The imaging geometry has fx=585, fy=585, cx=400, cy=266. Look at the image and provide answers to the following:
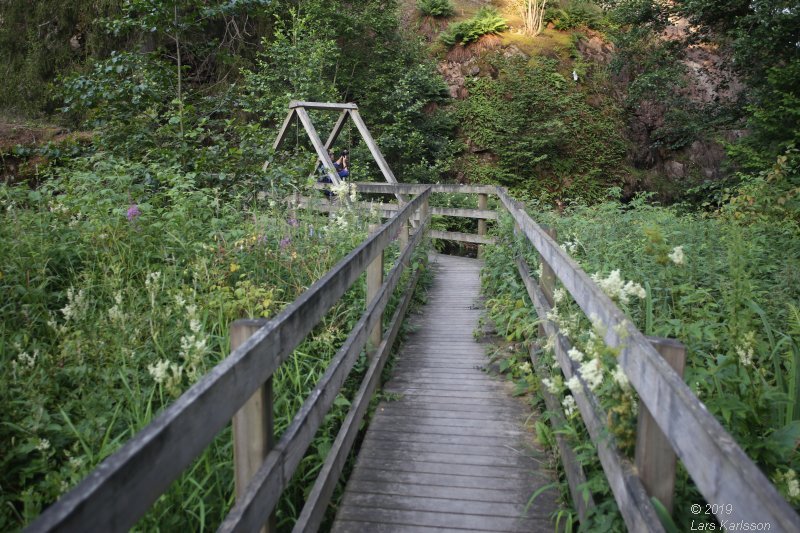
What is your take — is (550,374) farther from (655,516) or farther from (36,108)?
(36,108)

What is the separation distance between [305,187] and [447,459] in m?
4.46

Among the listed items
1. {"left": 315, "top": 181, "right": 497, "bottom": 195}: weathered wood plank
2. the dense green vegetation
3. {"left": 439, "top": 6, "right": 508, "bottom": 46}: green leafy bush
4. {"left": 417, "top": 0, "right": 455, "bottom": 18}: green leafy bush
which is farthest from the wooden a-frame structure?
{"left": 417, "top": 0, "right": 455, "bottom": 18}: green leafy bush

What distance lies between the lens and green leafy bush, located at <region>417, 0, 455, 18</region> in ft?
66.6

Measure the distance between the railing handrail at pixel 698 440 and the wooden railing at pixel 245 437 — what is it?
118cm

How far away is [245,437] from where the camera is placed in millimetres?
1897

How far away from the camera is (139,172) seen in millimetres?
6875

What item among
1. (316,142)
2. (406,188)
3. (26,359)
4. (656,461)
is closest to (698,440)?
(656,461)

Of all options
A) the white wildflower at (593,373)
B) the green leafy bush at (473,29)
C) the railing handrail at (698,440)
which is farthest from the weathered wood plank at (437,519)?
the green leafy bush at (473,29)

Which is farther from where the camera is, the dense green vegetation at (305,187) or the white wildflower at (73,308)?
the white wildflower at (73,308)

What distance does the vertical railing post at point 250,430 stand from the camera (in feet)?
6.12

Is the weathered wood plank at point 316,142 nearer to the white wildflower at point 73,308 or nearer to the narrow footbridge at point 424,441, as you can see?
the narrow footbridge at point 424,441

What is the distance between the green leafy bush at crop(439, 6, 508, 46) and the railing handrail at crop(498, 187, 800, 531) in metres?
18.1

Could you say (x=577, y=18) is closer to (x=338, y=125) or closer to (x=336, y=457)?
(x=338, y=125)

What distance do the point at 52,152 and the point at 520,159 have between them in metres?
12.6
